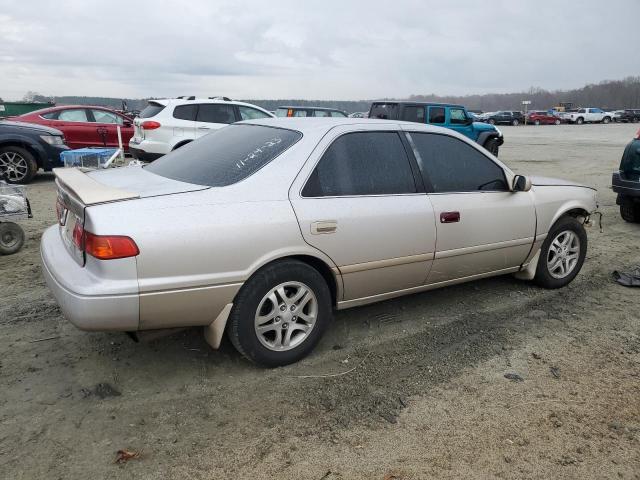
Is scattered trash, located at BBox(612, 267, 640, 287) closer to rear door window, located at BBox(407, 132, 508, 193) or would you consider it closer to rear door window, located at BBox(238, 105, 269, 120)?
rear door window, located at BBox(407, 132, 508, 193)

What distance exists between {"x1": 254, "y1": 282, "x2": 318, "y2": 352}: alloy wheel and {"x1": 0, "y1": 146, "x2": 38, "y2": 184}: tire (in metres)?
8.36

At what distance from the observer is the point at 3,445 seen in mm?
2537

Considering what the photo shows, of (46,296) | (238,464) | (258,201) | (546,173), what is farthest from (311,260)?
(546,173)

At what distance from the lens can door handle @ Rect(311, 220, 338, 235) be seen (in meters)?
3.22

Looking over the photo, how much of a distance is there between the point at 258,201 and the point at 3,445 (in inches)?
69.5

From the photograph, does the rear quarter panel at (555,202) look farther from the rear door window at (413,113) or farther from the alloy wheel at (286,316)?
the rear door window at (413,113)

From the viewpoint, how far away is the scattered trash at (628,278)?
490cm

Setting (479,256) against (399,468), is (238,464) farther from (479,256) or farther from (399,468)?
(479,256)

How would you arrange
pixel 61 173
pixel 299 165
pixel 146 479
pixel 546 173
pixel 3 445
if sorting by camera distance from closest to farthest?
pixel 146 479 → pixel 3 445 → pixel 299 165 → pixel 61 173 → pixel 546 173

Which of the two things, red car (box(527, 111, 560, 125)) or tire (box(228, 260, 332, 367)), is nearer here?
tire (box(228, 260, 332, 367))

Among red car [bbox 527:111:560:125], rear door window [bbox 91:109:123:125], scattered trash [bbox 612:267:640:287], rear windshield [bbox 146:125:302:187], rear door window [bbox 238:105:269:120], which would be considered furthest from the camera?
red car [bbox 527:111:560:125]

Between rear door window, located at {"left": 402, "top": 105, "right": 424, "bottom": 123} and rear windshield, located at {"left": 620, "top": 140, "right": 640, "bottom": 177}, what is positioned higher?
rear door window, located at {"left": 402, "top": 105, "right": 424, "bottom": 123}

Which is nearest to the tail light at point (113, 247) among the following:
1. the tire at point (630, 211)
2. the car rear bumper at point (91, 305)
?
the car rear bumper at point (91, 305)

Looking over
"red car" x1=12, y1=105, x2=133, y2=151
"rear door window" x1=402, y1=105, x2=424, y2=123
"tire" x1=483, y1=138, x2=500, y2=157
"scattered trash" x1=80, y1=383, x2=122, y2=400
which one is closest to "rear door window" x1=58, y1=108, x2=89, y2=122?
"red car" x1=12, y1=105, x2=133, y2=151
